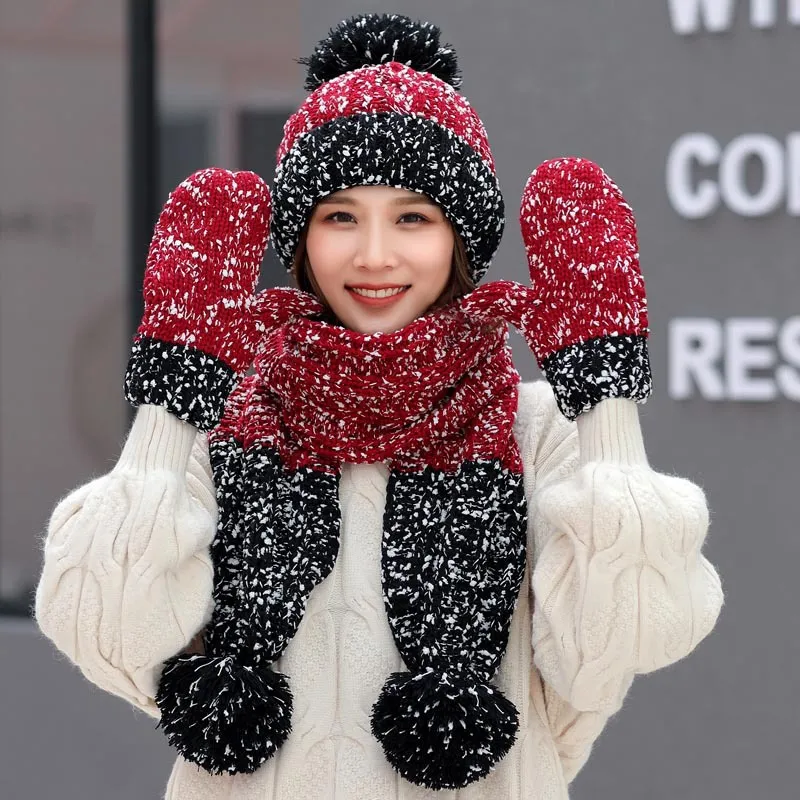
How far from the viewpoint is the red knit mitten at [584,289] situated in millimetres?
1628

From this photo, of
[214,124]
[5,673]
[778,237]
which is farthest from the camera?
[214,124]

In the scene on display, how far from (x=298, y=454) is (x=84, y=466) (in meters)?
2.75

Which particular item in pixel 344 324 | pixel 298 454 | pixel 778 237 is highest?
pixel 778 237

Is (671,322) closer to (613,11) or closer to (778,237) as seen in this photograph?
(778,237)

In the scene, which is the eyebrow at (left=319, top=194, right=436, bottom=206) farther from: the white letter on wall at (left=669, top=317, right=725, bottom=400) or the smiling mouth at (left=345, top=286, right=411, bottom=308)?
the white letter on wall at (left=669, top=317, right=725, bottom=400)

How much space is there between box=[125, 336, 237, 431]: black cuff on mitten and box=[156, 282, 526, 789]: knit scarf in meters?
0.12

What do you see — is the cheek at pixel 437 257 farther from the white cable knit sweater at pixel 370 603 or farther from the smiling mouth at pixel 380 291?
the white cable knit sweater at pixel 370 603

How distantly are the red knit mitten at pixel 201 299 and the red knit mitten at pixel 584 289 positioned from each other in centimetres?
37

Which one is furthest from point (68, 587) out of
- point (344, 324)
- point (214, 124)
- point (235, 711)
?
point (214, 124)

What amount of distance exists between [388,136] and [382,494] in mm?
477

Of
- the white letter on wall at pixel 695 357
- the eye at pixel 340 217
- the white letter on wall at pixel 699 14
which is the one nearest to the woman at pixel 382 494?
the eye at pixel 340 217

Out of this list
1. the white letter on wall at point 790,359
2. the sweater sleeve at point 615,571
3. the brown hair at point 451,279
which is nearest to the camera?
the sweater sleeve at point 615,571

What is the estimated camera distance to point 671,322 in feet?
10.8

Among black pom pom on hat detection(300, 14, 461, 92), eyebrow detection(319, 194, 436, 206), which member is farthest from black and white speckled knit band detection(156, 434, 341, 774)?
black pom pom on hat detection(300, 14, 461, 92)
